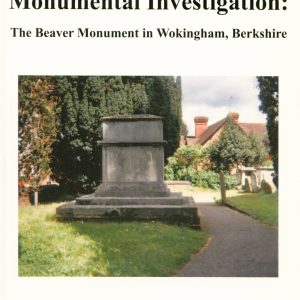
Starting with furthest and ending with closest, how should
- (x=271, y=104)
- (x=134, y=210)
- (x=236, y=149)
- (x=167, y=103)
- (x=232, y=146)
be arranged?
(x=236, y=149)
(x=232, y=146)
(x=167, y=103)
(x=134, y=210)
(x=271, y=104)

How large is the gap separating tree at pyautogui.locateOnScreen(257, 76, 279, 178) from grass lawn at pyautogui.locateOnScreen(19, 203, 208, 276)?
2456 millimetres

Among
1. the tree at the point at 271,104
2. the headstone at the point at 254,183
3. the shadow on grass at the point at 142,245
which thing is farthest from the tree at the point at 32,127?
the headstone at the point at 254,183

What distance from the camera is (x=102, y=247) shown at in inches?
282

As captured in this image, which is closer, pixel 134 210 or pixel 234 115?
pixel 134 210

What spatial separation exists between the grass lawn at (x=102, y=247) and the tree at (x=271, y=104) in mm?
2456

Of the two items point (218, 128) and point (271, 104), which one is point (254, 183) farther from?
point (271, 104)

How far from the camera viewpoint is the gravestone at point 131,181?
9273mm

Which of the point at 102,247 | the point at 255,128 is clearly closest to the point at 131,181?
the point at 102,247

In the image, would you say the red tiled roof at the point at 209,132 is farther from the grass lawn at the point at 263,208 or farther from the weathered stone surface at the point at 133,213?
the weathered stone surface at the point at 133,213

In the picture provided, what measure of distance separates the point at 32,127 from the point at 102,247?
263 cm
